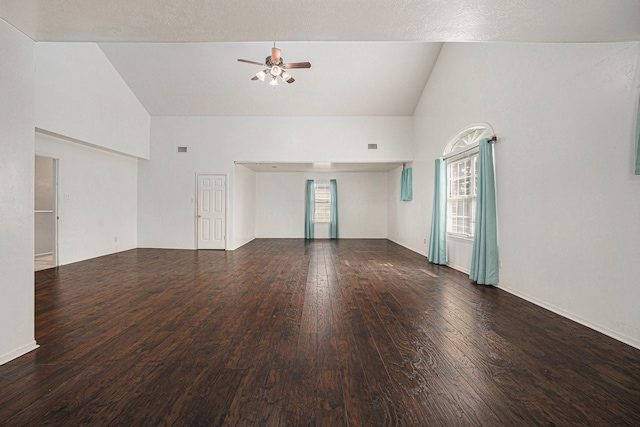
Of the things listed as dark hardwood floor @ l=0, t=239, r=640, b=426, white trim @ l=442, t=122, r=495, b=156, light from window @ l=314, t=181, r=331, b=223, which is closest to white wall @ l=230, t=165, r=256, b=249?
light from window @ l=314, t=181, r=331, b=223

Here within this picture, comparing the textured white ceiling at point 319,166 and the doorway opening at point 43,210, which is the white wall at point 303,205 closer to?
the textured white ceiling at point 319,166

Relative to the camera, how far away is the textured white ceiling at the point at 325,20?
6.64 ft

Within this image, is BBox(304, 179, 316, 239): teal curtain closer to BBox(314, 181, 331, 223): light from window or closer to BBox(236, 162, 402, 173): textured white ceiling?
BBox(314, 181, 331, 223): light from window

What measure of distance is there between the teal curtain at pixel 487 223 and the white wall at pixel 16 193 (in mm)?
4939

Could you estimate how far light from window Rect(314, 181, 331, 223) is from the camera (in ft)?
36.7

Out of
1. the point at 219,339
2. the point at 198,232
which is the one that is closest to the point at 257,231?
the point at 198,232

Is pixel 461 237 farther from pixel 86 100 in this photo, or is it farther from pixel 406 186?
pixel 86 100

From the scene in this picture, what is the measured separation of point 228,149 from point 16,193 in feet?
19.6

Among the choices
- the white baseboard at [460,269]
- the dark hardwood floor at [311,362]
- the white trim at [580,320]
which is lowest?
the dark hardwood floor at [311,362]

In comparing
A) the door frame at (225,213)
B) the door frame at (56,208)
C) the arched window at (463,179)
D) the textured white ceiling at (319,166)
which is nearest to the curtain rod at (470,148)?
the arched window at (463,179)

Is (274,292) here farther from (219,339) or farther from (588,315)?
(588,315)

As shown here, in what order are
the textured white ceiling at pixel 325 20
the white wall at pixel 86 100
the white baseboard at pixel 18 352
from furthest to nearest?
the white wall at pixel 86 100 → the white baseboard at pixel 18 352 → the textured white ceiling at pixel 325 20

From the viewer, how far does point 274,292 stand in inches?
160

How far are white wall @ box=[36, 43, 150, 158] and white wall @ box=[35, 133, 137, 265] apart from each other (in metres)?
0.43
